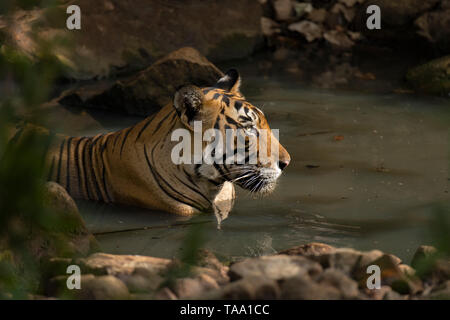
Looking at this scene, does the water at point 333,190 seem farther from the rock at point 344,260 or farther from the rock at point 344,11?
the rock at point 344,11

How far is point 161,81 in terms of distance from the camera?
7.14 meters

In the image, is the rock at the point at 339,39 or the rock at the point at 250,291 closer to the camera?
the rock at the point at 250,291

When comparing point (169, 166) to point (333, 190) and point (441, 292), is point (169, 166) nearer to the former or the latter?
point (333, 190)

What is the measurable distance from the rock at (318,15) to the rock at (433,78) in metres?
3.19

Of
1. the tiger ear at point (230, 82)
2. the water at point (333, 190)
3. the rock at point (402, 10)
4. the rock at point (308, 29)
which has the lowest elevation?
the water at point (333, 190)

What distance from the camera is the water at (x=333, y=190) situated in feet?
13.4

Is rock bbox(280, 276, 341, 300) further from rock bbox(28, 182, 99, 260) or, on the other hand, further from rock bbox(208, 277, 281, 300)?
rock bbox(28, 182, 99, 260)

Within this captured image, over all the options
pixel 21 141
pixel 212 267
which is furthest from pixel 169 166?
pixel 21 141

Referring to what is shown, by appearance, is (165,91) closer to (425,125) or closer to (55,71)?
(425,125)

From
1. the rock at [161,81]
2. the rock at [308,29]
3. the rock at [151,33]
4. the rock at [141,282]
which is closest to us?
the rock at [141,282]

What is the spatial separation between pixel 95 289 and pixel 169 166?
184cm

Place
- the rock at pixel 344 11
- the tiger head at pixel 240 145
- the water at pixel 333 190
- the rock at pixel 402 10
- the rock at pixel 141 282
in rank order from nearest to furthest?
the rock at pixel 141 282
the water at pixel 333 190
the tiger head at pixel 240 145
the rock at pixel 402 10
the rock at pixel 344 11

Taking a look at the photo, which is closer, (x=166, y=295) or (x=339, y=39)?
(x=166, y=295)

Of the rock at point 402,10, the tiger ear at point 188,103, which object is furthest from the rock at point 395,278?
the rock at point 402,10
